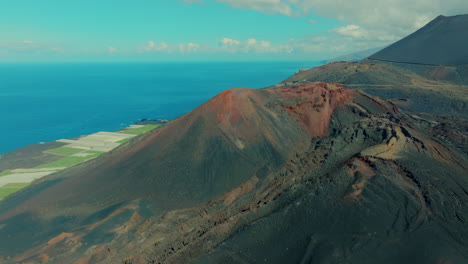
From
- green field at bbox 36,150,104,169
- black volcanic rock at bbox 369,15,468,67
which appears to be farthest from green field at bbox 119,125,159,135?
black volcanic rock at bbox 369,15,468,67

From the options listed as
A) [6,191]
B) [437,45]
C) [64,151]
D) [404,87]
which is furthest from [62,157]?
[437,45]

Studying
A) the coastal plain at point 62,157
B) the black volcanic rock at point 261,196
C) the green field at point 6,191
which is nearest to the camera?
the black volcanic rock at point 261,196

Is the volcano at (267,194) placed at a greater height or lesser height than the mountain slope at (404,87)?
lesser

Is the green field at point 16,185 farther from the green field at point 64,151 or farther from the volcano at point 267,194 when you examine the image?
the green field at point 64,151

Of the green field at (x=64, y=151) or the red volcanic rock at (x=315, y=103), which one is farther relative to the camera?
the green field at (x=64, y=151)

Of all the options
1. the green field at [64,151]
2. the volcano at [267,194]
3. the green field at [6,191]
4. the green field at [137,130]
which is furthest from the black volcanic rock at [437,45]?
the green field at [6,191]

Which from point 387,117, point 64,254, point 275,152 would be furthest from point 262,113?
point 64,254

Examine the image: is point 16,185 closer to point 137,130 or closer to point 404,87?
point 137,130

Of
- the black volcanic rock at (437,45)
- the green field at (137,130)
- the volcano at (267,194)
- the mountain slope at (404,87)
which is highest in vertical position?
the black volcanic rock at (437,45)
